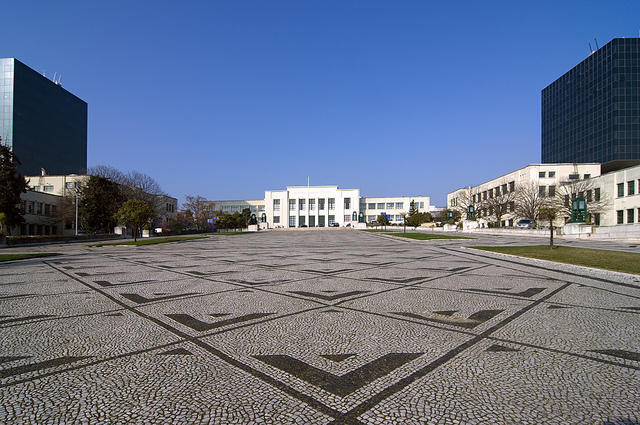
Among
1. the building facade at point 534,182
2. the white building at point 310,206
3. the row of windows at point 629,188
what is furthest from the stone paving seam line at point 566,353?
the white building at point 310,206

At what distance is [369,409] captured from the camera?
9.68 feet

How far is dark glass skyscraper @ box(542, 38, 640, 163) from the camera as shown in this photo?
271ft

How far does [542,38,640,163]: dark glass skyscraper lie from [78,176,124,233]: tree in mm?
100609

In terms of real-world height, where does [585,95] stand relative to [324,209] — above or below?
above

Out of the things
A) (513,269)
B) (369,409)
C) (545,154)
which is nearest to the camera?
(369,409)

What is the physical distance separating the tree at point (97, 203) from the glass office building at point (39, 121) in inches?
1483

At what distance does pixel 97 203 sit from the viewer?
49.9 m

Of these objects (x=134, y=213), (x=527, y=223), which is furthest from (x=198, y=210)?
(x=527, y=223)

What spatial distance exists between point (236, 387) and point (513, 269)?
1132 cm

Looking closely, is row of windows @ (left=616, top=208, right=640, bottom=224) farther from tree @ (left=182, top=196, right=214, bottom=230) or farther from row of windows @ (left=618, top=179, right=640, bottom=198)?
tree @ (left=182, top=196, right=214, bottom=230)

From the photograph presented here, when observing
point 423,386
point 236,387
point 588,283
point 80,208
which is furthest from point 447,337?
point 80,208

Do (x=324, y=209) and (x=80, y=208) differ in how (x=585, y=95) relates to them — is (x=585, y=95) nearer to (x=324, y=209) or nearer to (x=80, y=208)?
(x=324, y=209)

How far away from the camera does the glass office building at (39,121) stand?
90750 mm

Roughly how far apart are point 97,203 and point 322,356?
55197 mm
